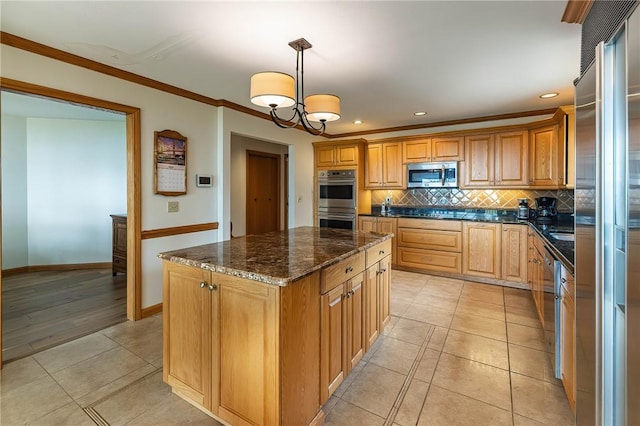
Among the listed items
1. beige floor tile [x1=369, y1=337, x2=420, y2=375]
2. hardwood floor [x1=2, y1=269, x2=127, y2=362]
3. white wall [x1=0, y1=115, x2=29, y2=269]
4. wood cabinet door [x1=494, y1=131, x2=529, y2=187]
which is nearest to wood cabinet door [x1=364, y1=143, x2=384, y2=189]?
wood cabinet door [x1=494, y1=131, x2=529, y2=187]

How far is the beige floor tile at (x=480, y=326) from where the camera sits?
265cm

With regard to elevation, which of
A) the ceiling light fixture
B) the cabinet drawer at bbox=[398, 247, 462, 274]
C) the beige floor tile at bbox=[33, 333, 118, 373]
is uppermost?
the ceiling light fixture

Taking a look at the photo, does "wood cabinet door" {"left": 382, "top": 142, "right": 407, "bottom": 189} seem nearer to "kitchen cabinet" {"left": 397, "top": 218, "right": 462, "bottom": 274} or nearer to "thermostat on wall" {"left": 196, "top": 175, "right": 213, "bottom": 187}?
"kitchen cabinet" {"left": 397, "top": 218, "right": 462, "bottom": 274}

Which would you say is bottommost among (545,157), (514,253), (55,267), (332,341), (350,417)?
(350,417)

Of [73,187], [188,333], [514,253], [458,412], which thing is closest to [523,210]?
[514,253]

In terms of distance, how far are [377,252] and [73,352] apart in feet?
8.23

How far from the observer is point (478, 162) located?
4.24 m

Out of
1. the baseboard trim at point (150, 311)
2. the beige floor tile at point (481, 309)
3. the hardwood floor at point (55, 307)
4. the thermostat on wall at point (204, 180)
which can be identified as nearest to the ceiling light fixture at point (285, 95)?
the thermostat on wall at point (204, 180)

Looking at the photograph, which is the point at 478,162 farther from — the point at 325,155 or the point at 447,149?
the point at 325,155

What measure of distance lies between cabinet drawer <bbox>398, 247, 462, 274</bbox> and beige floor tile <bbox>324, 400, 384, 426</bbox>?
119 inches

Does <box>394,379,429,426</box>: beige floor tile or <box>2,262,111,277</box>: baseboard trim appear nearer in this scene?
<box>394,379,429,426</box>: beige floor tile

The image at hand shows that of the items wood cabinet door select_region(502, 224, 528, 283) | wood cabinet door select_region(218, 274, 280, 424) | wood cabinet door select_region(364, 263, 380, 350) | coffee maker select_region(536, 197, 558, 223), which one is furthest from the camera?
coffee maker select_region(536, 197, 558, 223)

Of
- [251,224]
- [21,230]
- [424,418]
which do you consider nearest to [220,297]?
[424,418]

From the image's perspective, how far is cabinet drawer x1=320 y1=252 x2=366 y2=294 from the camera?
162 centimetres
